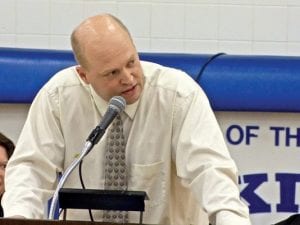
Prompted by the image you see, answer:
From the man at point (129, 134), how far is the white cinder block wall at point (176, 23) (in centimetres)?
146

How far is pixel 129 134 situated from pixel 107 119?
44cm

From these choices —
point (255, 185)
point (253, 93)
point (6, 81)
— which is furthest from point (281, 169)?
point (6, 81)

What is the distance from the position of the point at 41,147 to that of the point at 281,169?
1597 millimetres

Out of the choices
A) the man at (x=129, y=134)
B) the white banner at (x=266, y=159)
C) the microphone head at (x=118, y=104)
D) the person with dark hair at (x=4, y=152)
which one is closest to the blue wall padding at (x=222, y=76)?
the white banner at (x=266, y=159)

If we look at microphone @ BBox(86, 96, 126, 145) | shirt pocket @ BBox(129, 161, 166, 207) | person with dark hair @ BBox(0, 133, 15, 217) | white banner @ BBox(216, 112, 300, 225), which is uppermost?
microphone @ BBox(86, 96, 126, 145)

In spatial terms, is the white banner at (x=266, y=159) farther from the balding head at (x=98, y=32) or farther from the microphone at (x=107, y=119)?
the microphone at (x=107, y=119)

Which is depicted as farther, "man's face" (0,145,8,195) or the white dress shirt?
"man's face" (0,145,8,195)

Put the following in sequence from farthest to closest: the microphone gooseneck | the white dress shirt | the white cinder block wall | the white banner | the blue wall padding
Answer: the white cinder block wall → the white banner → the blue wall padding → the white dress shirt → the microphone gooseneck

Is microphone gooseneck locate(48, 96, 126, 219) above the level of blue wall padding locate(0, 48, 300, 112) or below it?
above

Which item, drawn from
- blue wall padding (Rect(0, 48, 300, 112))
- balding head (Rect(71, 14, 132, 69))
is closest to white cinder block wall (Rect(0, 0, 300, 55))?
blue wall padding (Rect(0, 48, 300, 112))

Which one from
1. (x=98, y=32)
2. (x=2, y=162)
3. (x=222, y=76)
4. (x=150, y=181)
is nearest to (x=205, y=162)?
(x=150, y=181)

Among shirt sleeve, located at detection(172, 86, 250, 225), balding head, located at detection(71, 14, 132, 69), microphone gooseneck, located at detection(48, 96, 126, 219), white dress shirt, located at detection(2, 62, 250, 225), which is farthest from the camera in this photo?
white dress shirt, located at detection(2, 62, 250, 225)

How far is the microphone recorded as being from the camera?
80.7 inches

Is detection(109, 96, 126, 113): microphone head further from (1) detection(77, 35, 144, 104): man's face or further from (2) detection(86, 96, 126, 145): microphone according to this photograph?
(1) detection(77, 35, 144, 104): man's face
